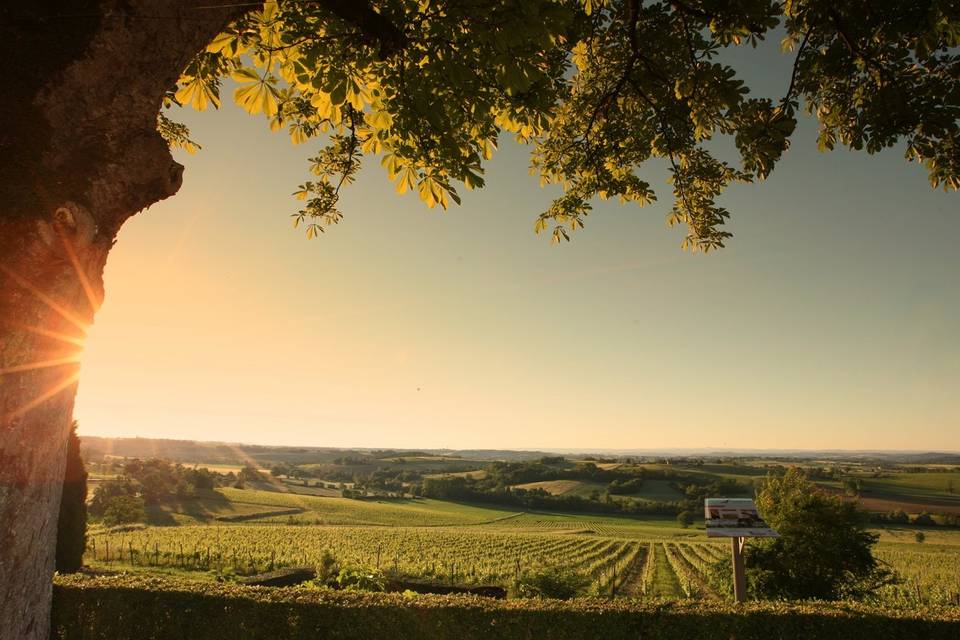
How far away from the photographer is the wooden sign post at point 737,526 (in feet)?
42.1

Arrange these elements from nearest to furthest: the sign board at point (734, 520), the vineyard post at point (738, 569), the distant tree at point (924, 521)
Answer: the vineyard post at point (738, 569) → the sign board at point (734, 520) → the distant tree at point (924, 521)

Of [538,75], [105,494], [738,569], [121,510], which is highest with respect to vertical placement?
[538,75]

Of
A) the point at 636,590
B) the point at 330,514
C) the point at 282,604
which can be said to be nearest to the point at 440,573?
the point at 636,590

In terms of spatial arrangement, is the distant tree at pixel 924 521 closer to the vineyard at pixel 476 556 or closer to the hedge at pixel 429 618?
the vineyard at pixel 476 556

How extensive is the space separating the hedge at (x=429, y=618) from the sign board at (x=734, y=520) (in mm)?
2482

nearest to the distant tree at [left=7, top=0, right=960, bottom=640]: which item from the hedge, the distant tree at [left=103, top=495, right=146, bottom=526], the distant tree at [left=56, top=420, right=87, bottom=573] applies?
the hedge

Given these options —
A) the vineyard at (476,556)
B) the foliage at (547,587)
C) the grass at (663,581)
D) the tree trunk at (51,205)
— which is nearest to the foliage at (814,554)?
the foliage at (547,587)

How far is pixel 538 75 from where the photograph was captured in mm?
3061

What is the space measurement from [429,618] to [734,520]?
906cm

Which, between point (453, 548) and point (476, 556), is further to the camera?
point (453, 548)

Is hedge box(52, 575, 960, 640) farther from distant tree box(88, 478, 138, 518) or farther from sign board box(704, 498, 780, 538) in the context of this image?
distant tree box(88, 478, 138, 518)

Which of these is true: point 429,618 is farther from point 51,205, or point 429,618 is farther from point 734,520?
point 51,205

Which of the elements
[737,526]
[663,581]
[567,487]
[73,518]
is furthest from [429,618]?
[567,487]

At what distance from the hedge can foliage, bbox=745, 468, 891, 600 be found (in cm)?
1189
